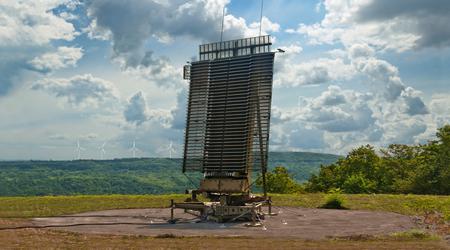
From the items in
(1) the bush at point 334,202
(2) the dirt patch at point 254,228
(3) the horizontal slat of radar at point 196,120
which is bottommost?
(2) the dirt patch at point 254,228

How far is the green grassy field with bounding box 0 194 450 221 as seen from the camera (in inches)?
1266

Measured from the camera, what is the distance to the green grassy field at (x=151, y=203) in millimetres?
32156

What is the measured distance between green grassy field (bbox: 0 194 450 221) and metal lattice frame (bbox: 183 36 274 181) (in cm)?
722

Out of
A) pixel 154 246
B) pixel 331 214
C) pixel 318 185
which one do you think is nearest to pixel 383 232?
pixel 331 214

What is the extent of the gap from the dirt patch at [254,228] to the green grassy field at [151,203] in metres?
2.66

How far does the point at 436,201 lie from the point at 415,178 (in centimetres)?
2901

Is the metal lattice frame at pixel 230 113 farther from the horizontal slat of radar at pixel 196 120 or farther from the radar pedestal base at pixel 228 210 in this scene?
the radar pedestal base at pixel 228 210

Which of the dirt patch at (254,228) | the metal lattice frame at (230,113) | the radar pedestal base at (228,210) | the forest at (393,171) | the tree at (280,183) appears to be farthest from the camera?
the tree at (280,183)

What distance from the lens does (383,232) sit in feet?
71.8

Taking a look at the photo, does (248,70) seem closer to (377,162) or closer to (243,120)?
(243,120)

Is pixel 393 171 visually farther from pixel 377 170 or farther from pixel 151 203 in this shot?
pixel 151 203

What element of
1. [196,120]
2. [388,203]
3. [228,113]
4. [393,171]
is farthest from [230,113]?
[393,171]

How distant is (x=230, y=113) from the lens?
3134 cm

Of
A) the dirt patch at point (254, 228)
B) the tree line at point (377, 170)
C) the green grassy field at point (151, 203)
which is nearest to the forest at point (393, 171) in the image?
the tree line at point (377, 170)
